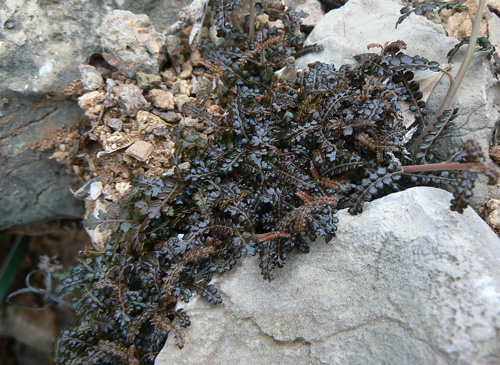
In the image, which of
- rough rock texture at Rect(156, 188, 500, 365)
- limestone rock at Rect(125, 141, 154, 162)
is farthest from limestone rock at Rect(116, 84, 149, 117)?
rough rock texture at Rect(156, 188, 500, 365)

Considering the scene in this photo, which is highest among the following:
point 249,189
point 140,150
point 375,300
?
point 140,150

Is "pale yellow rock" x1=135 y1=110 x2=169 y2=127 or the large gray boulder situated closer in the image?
"pale yellow rock" x1=135 y1=110 x2=169 y2=127

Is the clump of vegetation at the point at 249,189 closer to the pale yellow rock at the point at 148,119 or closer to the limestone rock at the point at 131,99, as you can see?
the pale yellow rock at the point at 148,119

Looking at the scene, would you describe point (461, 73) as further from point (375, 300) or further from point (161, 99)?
point (161, 99)

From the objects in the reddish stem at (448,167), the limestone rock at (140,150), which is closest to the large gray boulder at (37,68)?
the limestone rock at (140,150)

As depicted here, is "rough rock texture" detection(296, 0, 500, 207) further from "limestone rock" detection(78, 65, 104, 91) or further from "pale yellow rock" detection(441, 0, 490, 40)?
"limestone rock" detection(78, 65, 104, 91)

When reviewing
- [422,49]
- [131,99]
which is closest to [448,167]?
[422,49]

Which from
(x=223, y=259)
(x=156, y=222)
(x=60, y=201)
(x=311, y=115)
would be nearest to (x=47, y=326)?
(x=60, y=201)
